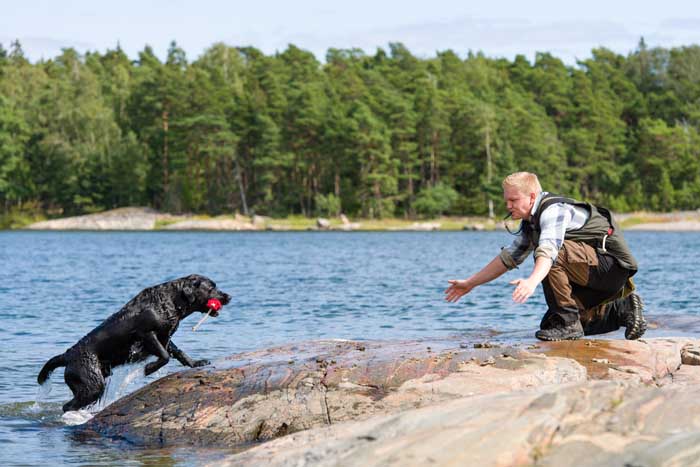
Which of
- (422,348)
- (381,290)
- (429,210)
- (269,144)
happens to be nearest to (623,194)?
(429,210)

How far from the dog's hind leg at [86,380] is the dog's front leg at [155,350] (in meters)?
0.48

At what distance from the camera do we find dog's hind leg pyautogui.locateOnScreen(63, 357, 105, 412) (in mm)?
9211

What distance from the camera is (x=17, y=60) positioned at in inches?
5118

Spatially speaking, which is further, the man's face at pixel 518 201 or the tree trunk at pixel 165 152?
the tree trunk at pixel 165 152

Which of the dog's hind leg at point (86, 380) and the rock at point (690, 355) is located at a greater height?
the rock at point (690, 355)

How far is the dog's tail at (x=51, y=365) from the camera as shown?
367 inches

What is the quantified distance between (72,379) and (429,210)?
273 ft

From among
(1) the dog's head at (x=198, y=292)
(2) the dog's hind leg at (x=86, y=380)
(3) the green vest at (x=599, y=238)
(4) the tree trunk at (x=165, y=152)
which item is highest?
(4) the tree trunk at (x=165, y=152)

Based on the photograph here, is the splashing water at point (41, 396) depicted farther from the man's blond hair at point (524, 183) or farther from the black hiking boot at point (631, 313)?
the black hiking boot at point (631, 313)

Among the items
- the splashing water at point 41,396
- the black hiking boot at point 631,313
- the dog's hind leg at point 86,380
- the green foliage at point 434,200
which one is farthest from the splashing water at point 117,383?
the green foliage at point 434,200

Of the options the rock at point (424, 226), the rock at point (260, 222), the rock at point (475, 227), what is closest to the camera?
the rock at point (475, 227)

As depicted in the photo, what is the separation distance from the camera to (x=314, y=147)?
95438 mm

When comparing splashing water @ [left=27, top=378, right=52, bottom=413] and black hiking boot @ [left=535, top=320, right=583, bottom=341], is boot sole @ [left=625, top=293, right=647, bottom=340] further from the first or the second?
splashing water @ [left=27, top=378, right=52, bottom=413]

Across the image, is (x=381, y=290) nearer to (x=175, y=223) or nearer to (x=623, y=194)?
(x=175, y=223)
